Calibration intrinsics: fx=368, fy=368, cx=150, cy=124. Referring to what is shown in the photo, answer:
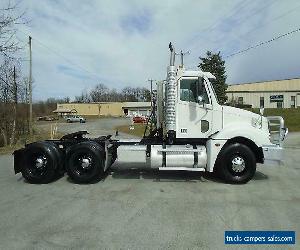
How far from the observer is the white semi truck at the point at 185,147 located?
9.84m

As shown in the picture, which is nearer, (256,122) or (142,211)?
(142,211)

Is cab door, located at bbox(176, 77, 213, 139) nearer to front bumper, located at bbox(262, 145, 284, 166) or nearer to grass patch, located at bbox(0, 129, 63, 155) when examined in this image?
front bumper, located at bbox(262, 145, 284, 166)

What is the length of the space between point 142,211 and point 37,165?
4.12 metres

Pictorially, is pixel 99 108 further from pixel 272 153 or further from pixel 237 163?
pixel 272 153

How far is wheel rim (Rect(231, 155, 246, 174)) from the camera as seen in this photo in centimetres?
983

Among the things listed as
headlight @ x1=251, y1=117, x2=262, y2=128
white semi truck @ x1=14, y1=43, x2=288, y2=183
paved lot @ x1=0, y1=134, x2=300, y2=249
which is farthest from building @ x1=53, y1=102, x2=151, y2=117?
paved lot @ x1=0, y1=134, x2=300, y2=249

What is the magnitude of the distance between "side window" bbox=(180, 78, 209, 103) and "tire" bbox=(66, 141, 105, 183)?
8.98 feet

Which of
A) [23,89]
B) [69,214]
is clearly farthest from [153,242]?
[23,89]

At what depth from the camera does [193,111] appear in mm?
10203

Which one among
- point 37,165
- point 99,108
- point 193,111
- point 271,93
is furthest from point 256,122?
point 99,108

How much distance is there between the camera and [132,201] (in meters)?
7.96

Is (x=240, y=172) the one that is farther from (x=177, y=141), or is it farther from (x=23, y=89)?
(x=23, y=89)

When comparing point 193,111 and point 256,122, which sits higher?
point 193,111

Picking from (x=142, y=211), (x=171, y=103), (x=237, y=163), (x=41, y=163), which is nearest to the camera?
(x=142, y=211)
